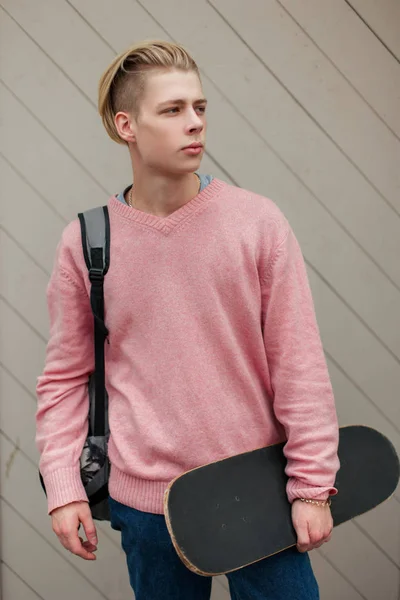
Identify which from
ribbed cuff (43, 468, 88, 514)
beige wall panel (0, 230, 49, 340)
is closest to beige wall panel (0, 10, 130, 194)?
beige wall panel (0, 230, 49, 340)

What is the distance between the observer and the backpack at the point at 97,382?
3.90ft

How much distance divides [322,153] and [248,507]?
2.91 feet

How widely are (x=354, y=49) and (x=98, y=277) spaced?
2.89ft

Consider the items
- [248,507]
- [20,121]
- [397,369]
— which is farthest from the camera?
[397,369]

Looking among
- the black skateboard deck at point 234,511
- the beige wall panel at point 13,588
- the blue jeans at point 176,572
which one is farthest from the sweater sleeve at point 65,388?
the beige wall panel at point 13,588

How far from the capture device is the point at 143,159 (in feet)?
3.80

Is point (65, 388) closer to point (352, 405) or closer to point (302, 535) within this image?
point (302, 535)

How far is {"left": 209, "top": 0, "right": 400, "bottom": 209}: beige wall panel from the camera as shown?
158cm

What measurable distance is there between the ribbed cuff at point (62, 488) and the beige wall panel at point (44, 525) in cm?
55

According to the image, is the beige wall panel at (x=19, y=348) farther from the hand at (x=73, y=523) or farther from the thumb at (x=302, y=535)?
the thumb at (x=302, y=535)

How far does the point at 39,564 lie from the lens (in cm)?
A: 179

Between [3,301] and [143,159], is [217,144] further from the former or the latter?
[3,301]

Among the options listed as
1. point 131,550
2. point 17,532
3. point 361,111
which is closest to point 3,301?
point 17,532

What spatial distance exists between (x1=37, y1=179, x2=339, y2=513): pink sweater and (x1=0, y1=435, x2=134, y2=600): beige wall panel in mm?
541
